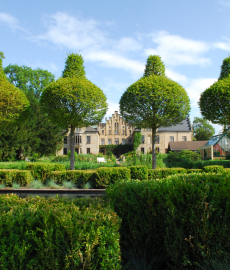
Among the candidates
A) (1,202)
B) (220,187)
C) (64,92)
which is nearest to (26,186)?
(64,92)

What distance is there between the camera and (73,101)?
1333 centimetres

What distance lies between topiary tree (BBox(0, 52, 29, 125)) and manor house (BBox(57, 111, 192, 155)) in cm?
3316

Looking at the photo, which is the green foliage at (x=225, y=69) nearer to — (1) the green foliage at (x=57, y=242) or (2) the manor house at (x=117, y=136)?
(1) the green foliage at (x=57, y=242)

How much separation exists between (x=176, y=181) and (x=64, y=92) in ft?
36.2

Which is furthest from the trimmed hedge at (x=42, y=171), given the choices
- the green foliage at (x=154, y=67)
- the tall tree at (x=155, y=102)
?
the green foliage at (x=154, y=67)

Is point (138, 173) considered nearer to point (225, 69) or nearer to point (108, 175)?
point (108, 175)

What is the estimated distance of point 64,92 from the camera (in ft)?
42.9

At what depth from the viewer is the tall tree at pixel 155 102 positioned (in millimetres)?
13562

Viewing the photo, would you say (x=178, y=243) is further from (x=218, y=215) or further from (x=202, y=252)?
(x=218, y=215)

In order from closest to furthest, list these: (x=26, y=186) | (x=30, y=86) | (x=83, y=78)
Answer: (x=26, y=186), (x=83, y=78), (x=30, y=86)

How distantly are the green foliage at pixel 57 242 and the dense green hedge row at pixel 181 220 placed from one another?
3.20 feet

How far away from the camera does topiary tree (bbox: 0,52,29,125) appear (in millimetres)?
13523

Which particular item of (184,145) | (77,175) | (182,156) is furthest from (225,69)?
A: (184,145)

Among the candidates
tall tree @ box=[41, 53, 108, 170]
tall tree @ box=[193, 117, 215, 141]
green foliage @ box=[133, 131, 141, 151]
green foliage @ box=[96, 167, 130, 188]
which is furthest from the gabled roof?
green foliage @ box=[96, 167, 130, 188]
